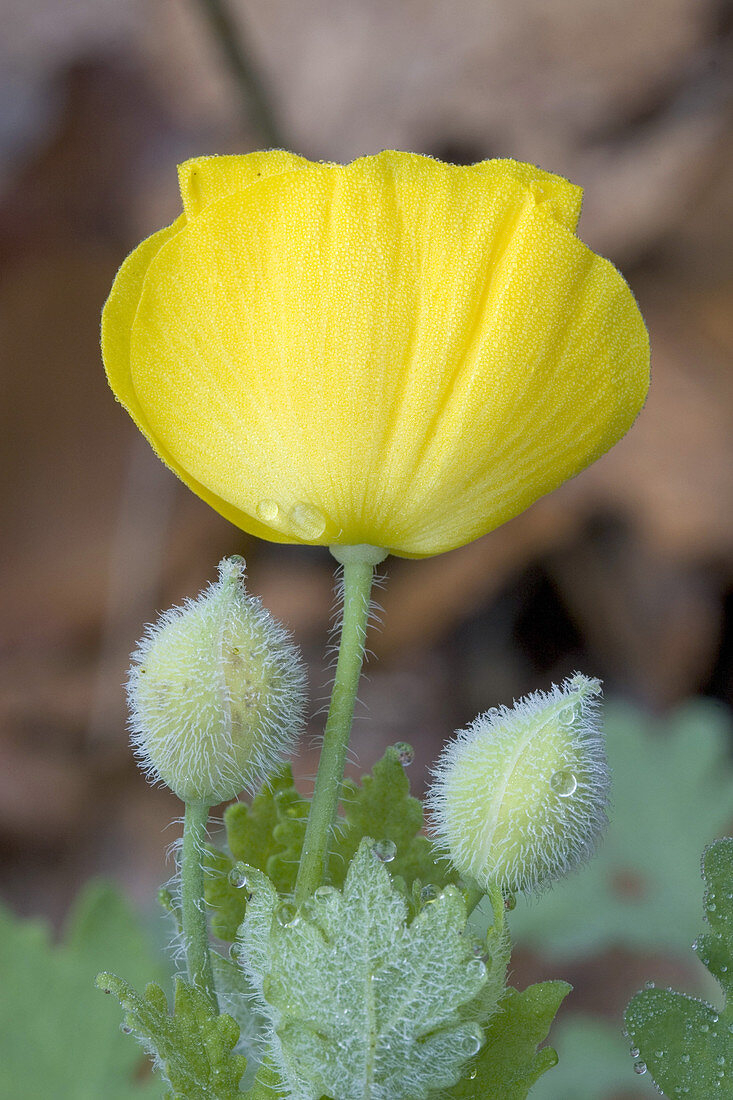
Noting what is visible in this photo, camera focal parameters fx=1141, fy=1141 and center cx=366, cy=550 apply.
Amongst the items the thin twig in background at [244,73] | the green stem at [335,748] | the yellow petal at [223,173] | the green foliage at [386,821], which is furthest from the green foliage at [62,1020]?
Answer: the thin twig in background at [244,73]

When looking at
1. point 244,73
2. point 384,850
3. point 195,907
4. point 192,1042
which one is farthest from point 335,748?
point 244,73

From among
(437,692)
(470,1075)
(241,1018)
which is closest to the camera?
(470,1075)

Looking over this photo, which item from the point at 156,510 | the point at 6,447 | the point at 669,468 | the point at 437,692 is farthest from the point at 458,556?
the point at 6,447

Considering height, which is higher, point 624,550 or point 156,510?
point 624,550

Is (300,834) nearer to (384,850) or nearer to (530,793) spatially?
(384,850)

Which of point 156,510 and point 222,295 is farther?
point 156,510

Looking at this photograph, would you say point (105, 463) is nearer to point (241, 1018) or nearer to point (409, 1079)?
point (241, 1018)

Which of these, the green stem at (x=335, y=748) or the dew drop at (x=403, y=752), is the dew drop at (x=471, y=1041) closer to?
the green stem at (x=335, y=748)

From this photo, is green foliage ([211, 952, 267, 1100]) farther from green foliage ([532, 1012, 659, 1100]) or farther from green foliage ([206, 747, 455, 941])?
green foliage ([532, 1012, 659, 1100])
